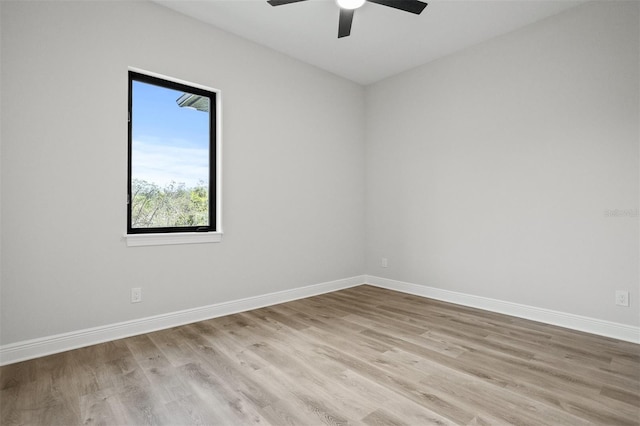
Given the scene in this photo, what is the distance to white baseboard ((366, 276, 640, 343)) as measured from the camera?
2.70m

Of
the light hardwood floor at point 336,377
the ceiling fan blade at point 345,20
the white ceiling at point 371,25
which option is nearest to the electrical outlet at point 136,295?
the light hardwood floor at point 336,377

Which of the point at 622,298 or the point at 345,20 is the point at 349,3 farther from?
the point at 622,298

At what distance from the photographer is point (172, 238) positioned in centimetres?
299

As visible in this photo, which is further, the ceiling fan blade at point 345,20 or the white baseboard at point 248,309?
the ceiling fan blade at point 345,20

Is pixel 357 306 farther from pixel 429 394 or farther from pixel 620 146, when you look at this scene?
pixel 620 146

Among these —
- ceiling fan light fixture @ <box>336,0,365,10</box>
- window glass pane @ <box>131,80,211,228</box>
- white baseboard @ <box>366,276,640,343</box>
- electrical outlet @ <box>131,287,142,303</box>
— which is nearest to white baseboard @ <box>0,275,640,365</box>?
white baseboard @ <box>366,276,640,343</box>

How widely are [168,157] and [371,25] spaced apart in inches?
93.2

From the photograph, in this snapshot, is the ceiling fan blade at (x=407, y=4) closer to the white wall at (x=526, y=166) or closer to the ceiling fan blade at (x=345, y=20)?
the ceiling fan blade at (x=345, y=20)

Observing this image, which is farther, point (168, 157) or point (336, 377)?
point (168, 157)

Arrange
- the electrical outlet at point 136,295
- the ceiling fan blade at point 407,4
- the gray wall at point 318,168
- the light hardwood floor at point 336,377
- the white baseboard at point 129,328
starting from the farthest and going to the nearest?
the electrical outlet at point 136,295 → the ceiling fan blade at point 407,4 → the gray wall at point 318,168 → the white baseboard at point 129,328 → the light hardwood floor at point 336,377

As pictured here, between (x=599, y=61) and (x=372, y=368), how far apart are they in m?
3.17

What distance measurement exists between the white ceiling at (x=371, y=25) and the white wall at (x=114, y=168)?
21cm

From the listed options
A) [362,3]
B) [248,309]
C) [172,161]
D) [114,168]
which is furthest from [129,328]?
[362,3]

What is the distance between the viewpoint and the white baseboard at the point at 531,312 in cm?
270
